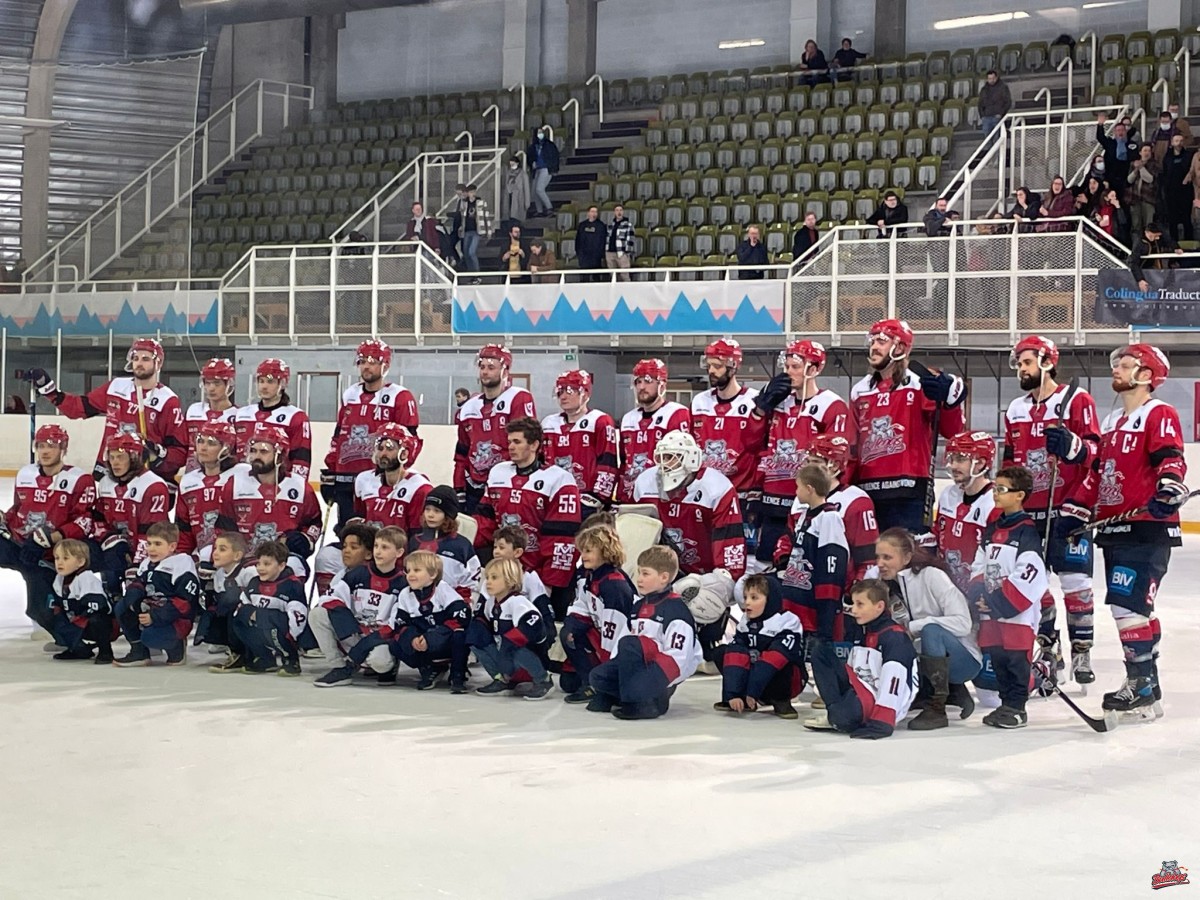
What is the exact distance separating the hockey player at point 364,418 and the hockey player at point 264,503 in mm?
575

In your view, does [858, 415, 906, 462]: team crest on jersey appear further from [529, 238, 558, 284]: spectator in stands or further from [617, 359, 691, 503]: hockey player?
[529, 238, 558, 284]: spectator in stands

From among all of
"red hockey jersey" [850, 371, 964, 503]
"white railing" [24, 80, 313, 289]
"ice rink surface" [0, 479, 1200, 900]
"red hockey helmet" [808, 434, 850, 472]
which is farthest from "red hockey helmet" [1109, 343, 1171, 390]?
"white railing" [24, 80, 313, 289]

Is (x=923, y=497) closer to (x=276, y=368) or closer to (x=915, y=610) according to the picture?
(x=915, y=610)

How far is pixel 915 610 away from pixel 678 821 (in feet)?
6.97

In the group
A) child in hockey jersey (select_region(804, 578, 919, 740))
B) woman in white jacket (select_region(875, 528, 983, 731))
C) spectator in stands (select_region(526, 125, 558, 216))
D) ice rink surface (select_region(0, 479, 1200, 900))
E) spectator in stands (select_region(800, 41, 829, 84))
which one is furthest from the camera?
spectator in stands (select_region(526, 125, 558, 216))

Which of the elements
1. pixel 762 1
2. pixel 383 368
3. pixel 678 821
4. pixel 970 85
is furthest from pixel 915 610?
pixel 762 1

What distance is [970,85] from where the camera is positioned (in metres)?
20.4

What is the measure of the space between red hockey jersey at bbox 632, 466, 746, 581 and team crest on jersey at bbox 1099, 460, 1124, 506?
1.58 metres

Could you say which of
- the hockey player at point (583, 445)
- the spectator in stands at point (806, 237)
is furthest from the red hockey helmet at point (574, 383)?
the spectator in stands at point (806, 237)

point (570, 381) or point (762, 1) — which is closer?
point (570, 381)

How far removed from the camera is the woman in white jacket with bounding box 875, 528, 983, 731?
599 cm

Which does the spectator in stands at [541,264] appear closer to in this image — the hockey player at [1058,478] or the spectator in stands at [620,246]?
the spectator in stands at [620,246]

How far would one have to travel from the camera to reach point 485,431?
315 inches

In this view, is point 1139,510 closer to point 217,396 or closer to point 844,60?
point 217,396
